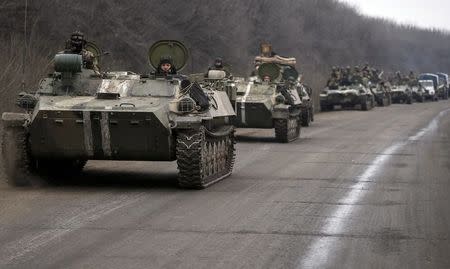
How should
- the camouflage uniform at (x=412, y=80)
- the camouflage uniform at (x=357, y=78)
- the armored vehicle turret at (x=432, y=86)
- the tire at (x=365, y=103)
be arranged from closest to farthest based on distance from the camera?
the camouflage uniform at (x=357, y=78)
the tire at (x=365, y=103)
the camouflage uniform at (x=412, y=80)
the armored vehicle turret at (x=432, y=86)

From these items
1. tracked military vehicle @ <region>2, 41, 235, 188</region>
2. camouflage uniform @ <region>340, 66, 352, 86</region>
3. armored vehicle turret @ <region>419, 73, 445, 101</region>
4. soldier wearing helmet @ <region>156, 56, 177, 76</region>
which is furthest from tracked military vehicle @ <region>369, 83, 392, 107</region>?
tracked military vehicle @ <region>2, 41, 235, 188</region>

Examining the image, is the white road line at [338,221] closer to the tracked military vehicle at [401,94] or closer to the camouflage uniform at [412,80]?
the tracked military vehicle at [401,94]

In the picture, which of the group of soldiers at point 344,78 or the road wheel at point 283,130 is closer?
the road wheel at point 283,130

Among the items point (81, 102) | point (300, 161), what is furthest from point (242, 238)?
point (300, 161)

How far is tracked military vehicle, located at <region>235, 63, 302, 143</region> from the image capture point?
21.5 metres

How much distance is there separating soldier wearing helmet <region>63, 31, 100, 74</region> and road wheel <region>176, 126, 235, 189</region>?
1977 mm

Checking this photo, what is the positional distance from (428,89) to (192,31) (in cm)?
2926

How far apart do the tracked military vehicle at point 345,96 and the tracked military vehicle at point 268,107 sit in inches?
753

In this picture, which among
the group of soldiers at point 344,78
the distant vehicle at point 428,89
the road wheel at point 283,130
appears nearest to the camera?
the road wheel at point 283,130

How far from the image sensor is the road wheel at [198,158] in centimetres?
1149

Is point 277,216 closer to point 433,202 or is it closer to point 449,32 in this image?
point 433,202

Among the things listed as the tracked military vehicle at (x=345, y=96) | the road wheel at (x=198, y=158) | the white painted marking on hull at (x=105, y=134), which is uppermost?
the white painted marking on hull at (x=105, y=134)

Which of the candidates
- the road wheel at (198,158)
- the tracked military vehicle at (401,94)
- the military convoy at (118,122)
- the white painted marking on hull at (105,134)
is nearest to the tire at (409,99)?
the tracked military vehicle at (401,94)

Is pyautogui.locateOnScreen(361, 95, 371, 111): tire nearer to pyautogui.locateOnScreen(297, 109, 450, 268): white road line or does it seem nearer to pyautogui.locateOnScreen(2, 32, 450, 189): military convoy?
pyautogui.locateOnScreen(297, 109, 450, 268): white road line
